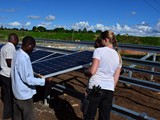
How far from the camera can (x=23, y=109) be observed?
4996 mm

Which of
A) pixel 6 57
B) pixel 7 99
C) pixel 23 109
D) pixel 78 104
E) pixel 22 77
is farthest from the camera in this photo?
pixel 78 104

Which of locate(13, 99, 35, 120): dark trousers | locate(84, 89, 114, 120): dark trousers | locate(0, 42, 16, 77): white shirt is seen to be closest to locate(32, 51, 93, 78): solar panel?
locate(0, 42, 16, 77): white shirt

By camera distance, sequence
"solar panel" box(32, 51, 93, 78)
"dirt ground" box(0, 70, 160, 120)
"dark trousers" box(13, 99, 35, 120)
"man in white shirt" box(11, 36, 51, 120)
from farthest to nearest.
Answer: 1. "dirt ground" box(0, 70, 160, 120)
2. "solar panel" box(32, 51, 93, 78)
3. "dark trousers" box(13, 99, 35, 120)
4. "man in white shirt" box(11, 36, 51, 120)

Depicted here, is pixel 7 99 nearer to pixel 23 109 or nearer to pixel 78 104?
pixel 23 109

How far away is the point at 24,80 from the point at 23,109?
0.53 metres

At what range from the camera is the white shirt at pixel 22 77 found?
4.71 m

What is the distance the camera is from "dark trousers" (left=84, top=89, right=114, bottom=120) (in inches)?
184

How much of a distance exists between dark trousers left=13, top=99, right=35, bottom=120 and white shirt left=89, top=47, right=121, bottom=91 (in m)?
1.09

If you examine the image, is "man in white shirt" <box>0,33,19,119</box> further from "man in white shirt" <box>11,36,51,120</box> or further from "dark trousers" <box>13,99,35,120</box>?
"man in white shirt" <box>11,36,51,120</box>

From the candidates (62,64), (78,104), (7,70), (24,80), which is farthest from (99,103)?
(78,104)

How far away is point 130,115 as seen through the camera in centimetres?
529

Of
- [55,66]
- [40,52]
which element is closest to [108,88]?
[55,66]

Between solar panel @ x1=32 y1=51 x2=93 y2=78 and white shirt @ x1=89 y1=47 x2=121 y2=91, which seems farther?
solar panel @ x1=32 y1=51 x2=93 y2=78

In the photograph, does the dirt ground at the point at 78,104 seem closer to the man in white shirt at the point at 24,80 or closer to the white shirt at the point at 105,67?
the man in white shirt at the point at 24,80
